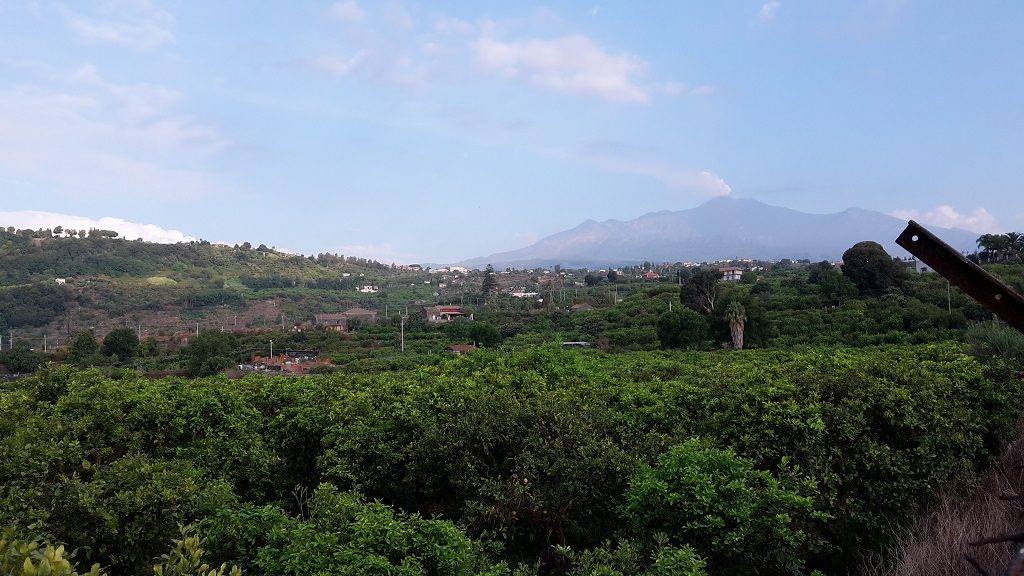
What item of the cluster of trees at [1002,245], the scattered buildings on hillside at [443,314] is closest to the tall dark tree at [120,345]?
the scattered buildings on hillside at [443,314]

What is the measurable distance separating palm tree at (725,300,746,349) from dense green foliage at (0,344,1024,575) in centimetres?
2714

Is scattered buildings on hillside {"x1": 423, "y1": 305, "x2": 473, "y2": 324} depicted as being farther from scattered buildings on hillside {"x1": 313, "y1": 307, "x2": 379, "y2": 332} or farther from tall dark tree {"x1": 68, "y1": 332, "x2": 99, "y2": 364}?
tall dark tree {"x1": 68, "y1": 332, "x2": 99, "y2": 364}

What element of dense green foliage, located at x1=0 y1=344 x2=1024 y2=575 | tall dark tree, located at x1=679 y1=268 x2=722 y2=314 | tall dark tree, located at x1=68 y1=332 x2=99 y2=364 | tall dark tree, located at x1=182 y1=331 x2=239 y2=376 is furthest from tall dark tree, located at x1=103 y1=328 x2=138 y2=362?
tall dark tree, located at x1=679 y1=268 x2=722 y2=314

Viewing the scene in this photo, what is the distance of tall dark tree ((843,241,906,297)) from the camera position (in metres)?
40.4

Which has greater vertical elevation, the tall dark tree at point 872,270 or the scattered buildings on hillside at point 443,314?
the tall dark tree at point 872,270

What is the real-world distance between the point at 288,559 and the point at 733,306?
33767mm

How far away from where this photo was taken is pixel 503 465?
5449 millimetres

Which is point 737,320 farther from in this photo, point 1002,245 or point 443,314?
point 443,314

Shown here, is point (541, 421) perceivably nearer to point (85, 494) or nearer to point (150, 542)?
point (150, 542)

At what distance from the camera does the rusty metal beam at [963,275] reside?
2.50m

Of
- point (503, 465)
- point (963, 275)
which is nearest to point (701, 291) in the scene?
point (503, 465)

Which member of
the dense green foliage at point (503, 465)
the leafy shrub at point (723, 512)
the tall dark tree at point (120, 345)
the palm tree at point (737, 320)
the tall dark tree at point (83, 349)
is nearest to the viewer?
the dense green foliage at point (503, 465)

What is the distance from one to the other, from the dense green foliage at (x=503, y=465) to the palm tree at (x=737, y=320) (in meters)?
27.1

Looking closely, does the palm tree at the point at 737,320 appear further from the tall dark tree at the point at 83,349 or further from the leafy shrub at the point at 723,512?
the tall dark tree at the point at 83,349
